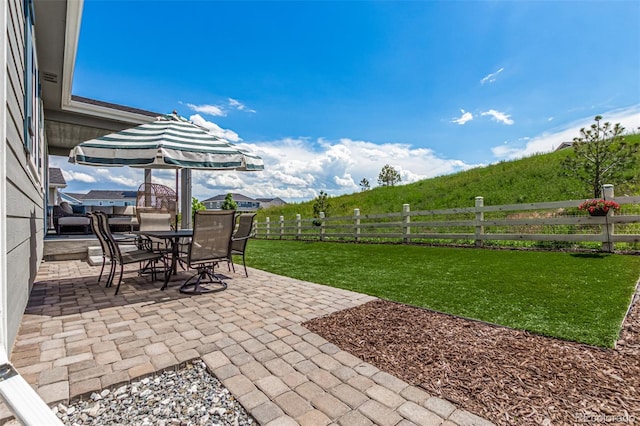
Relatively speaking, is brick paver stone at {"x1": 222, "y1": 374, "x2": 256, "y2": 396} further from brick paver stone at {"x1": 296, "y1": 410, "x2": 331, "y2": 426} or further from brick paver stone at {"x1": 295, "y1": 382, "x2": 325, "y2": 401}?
brick paver stone at {"x1": 296, "y1": 410, "x2": 331, "y2": 426}

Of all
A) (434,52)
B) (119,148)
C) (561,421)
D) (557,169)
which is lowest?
(561,421)

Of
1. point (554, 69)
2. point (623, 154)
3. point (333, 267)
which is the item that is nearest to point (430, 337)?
point (333, 267)

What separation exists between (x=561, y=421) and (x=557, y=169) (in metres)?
15.5

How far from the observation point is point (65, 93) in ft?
19.7

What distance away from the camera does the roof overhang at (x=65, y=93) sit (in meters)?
3.85

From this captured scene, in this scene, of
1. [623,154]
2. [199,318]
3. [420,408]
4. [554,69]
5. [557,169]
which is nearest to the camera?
[420,408]

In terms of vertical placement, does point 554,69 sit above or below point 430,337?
above

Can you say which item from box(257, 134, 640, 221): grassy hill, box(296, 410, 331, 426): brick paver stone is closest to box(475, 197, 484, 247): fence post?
box(257, 134, 640, 221): grassy hill

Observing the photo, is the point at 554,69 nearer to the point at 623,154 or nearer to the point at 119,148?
the point at 623,154

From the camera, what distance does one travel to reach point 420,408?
1.53 metres

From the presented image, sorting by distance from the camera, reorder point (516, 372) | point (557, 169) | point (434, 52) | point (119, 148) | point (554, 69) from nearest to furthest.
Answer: point (516, 372) → point (119, 148) → point (554, 69) → point (434, 52) → point (557, 169)

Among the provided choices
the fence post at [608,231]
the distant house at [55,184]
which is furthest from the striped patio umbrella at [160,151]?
the distant house at [55,184]

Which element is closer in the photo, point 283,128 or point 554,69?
point 554,69

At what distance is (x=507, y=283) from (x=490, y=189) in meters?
11.3
